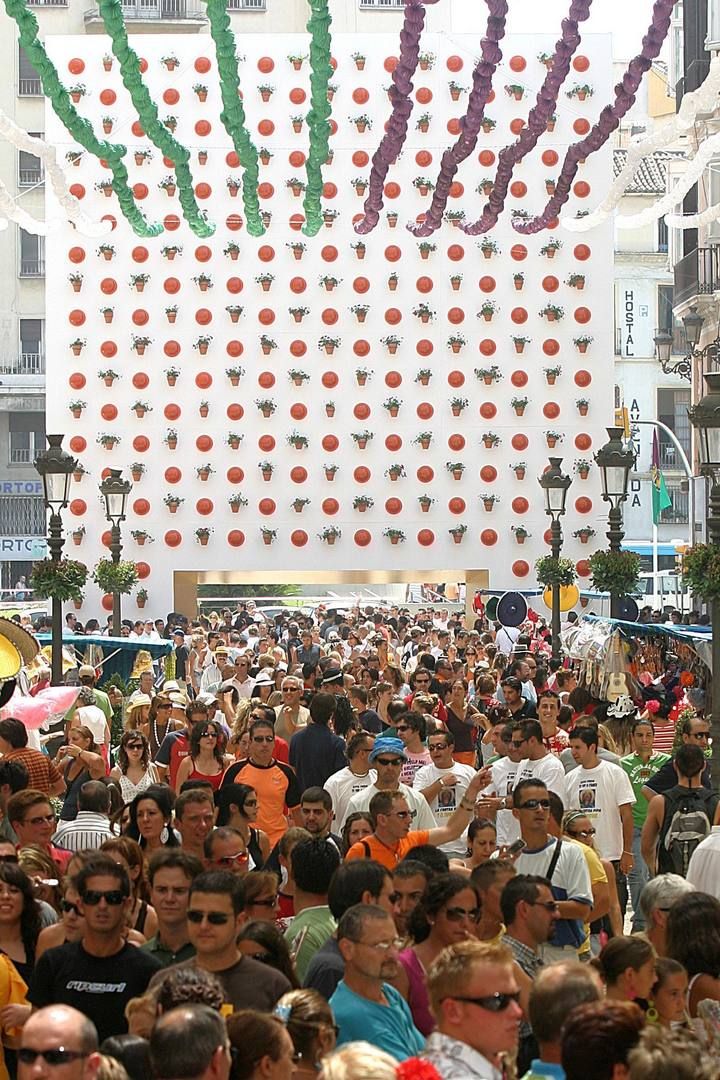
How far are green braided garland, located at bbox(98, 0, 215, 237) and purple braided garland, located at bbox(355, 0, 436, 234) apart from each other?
2624 mm

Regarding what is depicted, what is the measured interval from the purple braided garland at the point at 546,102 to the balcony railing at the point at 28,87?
3463cm

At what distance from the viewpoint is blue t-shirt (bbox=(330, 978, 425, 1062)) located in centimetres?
644

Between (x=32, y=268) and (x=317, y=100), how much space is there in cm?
4368

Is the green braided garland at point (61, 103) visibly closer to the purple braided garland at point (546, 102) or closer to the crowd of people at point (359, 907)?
the purple braided garland at point (546, 102)

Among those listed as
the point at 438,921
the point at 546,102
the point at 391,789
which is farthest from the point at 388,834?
the point at 546,102

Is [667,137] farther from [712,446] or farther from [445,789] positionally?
[445,789]

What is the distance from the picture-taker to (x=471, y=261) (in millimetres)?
43406

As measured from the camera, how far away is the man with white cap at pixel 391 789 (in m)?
10.5

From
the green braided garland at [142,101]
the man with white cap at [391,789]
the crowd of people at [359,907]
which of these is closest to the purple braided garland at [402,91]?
the green braided garland at [142,101]

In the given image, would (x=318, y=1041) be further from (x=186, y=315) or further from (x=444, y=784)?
(x=186, y=315)


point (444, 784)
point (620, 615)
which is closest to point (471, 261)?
point (620, 615)

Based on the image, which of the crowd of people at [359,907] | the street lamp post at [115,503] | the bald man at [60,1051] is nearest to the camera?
the bald man at [60,1051]

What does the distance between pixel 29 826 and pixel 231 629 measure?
30178 mm

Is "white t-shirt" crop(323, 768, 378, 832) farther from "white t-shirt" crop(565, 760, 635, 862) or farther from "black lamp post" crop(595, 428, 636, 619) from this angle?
"black lamp post" crop(595, 428, 636, 619)
